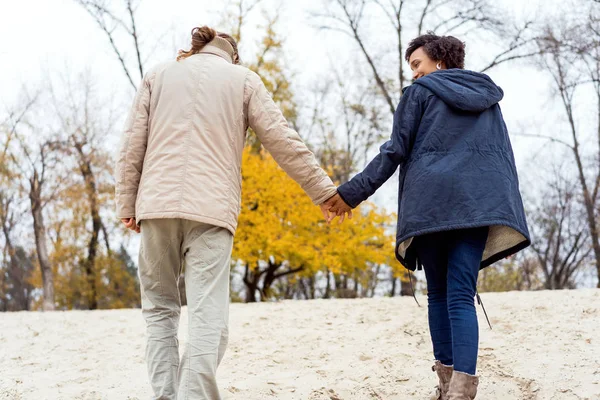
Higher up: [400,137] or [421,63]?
[421,63]

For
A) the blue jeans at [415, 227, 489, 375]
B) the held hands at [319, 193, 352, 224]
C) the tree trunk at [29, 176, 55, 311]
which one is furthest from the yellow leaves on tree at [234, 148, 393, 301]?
the blue jeans at [415, 227, 489, 375]

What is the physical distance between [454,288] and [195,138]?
1.42 metres

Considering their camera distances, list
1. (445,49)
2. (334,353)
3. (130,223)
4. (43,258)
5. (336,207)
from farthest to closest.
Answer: (43,258) → (334,353) → (336,207) → (445,49) → (130,223)

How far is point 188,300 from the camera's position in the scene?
8.80 feet

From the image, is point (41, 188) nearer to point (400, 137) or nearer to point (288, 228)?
point (288, 228)

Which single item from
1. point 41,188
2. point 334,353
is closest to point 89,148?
point 41,188

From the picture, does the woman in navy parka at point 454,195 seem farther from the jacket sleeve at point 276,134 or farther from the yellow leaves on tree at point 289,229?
the yellow leaves on tree at point 289,229

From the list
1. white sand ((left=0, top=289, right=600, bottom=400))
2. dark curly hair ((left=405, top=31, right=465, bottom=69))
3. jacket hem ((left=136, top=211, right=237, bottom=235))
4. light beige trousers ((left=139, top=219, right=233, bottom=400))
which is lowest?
white sand ((left=0, top=289, right=600, bottom=400))

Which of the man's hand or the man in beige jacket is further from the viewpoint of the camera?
the man's hand

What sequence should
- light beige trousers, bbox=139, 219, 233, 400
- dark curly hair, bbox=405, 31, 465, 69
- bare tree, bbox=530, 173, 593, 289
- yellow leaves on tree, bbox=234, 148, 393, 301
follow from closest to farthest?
light beige trousers, bbox=139, 219, 233, 400
dark curly hair, bbox=405, 31, 465, 69
yellow leaves on tree, bbox=234, 148, 393, 301
bare tree, bbox=530, 173, 593, 289

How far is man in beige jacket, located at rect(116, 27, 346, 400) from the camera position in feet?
8.61

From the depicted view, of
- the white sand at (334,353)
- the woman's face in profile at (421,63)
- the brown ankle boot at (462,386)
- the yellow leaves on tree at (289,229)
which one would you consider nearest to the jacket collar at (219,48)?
the woman's face in profile at (421,63)

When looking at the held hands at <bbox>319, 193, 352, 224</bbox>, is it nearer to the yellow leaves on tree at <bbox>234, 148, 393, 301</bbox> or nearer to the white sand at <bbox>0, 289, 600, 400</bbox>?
the white sand at <bbox>0, 289, 600, 400</bbox>

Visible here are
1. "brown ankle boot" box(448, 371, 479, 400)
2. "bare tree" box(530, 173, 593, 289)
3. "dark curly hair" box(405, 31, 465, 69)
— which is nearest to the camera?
"brown ankle boot" box(448, 371, 479, 400)
